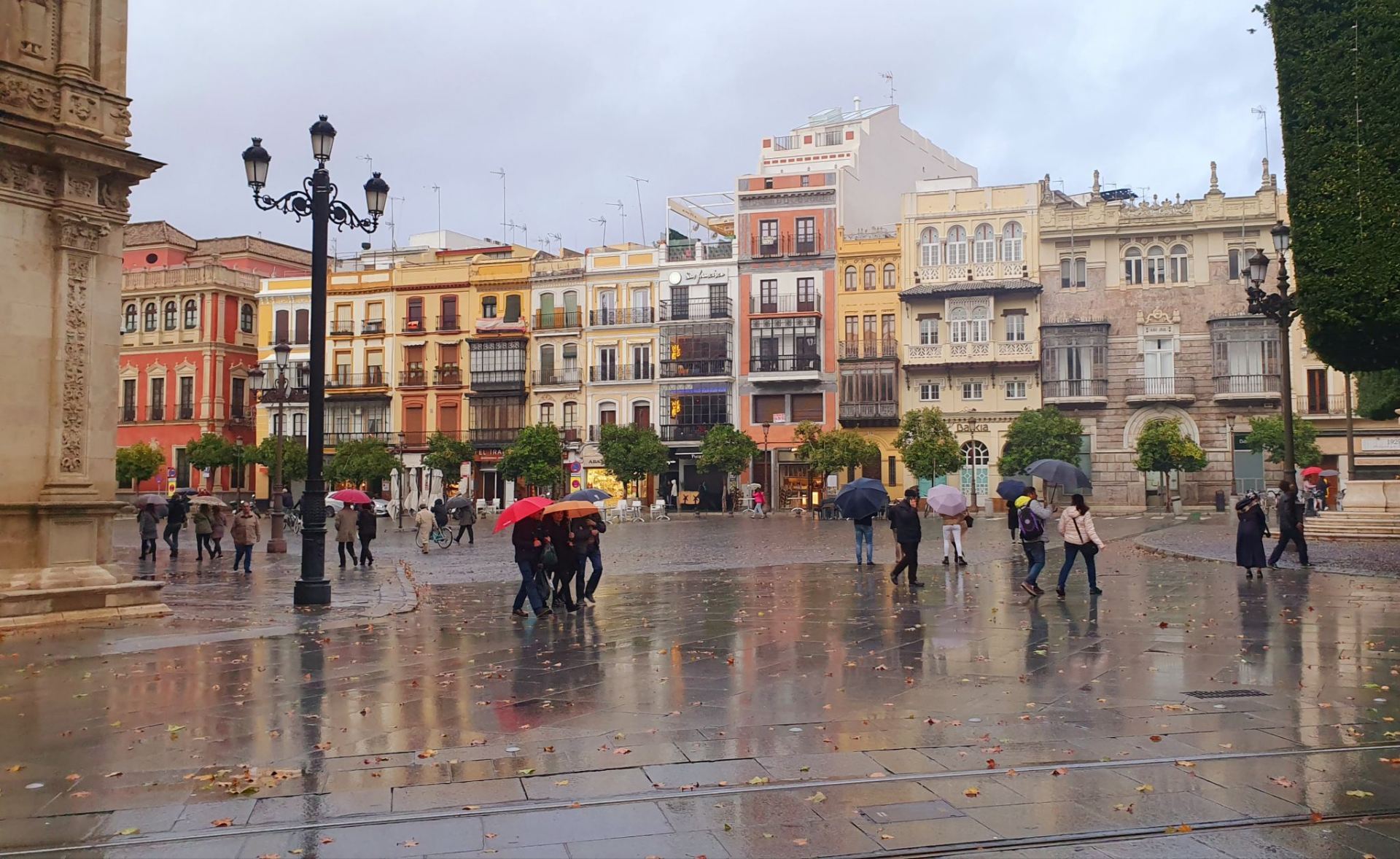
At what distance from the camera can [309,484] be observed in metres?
15.5

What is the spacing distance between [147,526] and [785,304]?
4301cm

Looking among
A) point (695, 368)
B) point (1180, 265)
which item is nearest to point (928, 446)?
point (695, 368)

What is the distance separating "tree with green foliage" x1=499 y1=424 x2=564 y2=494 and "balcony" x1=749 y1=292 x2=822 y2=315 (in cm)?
1308

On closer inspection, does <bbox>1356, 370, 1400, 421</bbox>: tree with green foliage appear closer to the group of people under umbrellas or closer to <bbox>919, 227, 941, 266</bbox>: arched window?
the group of people under umbrellas

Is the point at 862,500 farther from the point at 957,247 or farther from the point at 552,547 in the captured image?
the point at 957,247

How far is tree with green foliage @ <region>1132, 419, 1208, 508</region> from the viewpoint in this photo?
51719 mm

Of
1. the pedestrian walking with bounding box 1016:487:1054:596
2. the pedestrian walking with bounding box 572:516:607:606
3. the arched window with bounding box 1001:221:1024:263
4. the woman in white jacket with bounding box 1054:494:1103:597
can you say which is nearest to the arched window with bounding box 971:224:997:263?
the arched window with bounding box 1001:221:1024:263

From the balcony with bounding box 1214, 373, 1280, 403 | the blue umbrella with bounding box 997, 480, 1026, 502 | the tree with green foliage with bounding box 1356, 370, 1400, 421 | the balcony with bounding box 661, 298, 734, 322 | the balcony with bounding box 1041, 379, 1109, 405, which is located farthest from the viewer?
the balcony with bounding box 661, 298, 734, 322

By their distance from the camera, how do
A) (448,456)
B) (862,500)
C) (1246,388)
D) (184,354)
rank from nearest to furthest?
(862,500)
(1246,388)
(448,456)
(184,354)

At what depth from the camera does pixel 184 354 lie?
67.9 metres

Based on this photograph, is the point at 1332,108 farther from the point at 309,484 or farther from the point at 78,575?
the point at 78,575

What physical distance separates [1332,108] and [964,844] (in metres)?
18.3

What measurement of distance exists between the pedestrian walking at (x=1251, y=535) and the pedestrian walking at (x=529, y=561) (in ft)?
34.4

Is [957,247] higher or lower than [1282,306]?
higher
